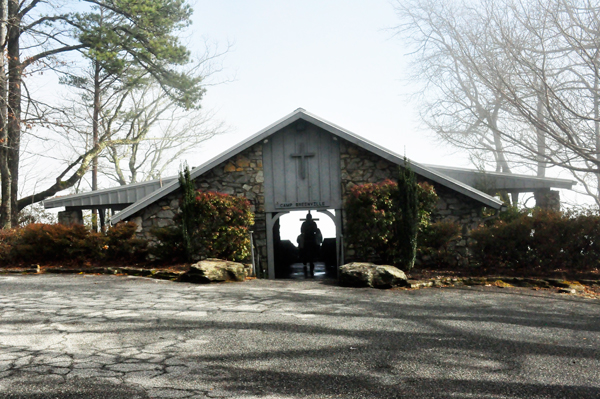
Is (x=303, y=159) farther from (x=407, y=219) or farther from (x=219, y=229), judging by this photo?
(x=407, y=219)

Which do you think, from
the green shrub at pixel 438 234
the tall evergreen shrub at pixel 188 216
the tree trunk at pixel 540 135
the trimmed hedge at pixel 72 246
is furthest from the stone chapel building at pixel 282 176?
the tree trunk at pixel 540 135

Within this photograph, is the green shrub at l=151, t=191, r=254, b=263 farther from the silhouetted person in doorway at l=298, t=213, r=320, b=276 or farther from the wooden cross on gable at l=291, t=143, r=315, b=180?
the silhouetted person in doorway at l=298, t=213, r=320, b=276

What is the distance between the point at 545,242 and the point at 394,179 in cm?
432

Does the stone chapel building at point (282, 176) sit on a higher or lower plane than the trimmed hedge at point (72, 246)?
higher

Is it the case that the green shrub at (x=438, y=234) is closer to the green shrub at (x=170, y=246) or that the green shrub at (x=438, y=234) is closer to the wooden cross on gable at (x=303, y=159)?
the wooden cross on gable at (x=303, y=159)

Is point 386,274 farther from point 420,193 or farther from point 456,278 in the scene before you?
point 420,193

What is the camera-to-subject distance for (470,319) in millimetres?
7953

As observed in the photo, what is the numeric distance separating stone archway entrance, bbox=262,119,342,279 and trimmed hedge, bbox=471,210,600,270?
4.31m

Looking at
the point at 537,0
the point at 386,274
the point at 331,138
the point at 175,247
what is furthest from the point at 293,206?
the point at 537,0

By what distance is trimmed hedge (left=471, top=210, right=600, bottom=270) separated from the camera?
500 inches

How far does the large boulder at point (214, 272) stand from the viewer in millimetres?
12379

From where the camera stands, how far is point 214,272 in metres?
12.5

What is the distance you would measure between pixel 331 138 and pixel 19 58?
44.6 feet

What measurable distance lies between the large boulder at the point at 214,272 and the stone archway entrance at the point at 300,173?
2739 millimetres
